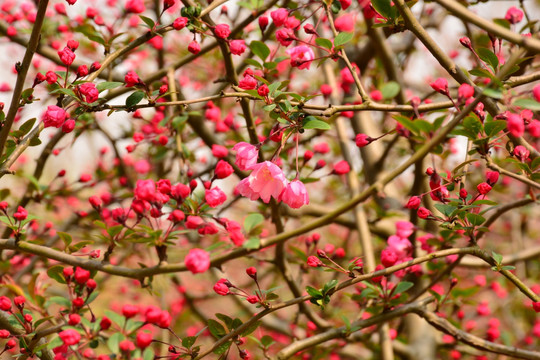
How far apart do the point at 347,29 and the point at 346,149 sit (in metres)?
1.44

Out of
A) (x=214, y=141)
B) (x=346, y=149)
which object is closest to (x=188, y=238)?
(x=214, y=141)

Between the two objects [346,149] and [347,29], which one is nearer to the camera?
[347,29]

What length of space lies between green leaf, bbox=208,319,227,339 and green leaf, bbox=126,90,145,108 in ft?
2.64

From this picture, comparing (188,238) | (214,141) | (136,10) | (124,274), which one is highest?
(136,10)

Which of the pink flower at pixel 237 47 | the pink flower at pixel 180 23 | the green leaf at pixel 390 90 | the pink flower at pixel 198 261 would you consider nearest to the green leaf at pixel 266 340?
the pink flower at pixel 198 261

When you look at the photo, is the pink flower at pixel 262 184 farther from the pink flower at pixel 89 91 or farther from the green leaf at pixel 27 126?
the green leaf at pixel 27 126

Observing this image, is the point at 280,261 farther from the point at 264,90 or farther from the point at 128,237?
the point at 264,90

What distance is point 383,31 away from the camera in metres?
3.39

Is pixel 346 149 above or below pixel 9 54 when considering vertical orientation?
below

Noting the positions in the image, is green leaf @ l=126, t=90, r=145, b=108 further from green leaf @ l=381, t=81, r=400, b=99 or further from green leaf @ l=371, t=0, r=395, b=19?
green leaf @ l=381, t=81, r=400, b=99

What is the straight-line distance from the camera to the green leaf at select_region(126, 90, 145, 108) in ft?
5.71

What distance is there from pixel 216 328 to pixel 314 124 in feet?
2.72

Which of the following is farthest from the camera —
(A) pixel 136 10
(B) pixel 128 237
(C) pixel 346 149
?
(C) pixel 346 149

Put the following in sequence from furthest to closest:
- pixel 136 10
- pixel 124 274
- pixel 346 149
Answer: pixel 346 149, pixel 136 10, pixel 124 274
